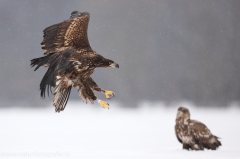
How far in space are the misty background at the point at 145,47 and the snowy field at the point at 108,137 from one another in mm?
1714

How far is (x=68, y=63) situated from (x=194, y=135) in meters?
1.16

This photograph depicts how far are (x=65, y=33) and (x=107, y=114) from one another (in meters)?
3.79

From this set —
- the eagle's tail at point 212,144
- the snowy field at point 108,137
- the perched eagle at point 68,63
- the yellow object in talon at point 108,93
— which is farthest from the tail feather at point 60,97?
the eagle's tail at point 212,144

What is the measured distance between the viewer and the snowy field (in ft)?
10.4

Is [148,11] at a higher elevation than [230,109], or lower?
higher

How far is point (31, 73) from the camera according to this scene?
923cm

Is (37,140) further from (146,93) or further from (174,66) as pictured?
(174,66)

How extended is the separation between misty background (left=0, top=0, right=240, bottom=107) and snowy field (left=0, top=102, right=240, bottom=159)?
1714mm

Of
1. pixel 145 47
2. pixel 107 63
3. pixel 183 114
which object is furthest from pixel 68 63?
pixel 145 47

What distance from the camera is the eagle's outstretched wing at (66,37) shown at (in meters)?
3.04

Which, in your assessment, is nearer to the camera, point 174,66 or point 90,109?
point 90,109

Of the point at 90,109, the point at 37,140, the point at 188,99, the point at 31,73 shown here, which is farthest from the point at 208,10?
the point at 37,140

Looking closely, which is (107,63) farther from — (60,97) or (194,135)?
(194,135)

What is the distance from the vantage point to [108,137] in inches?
166
